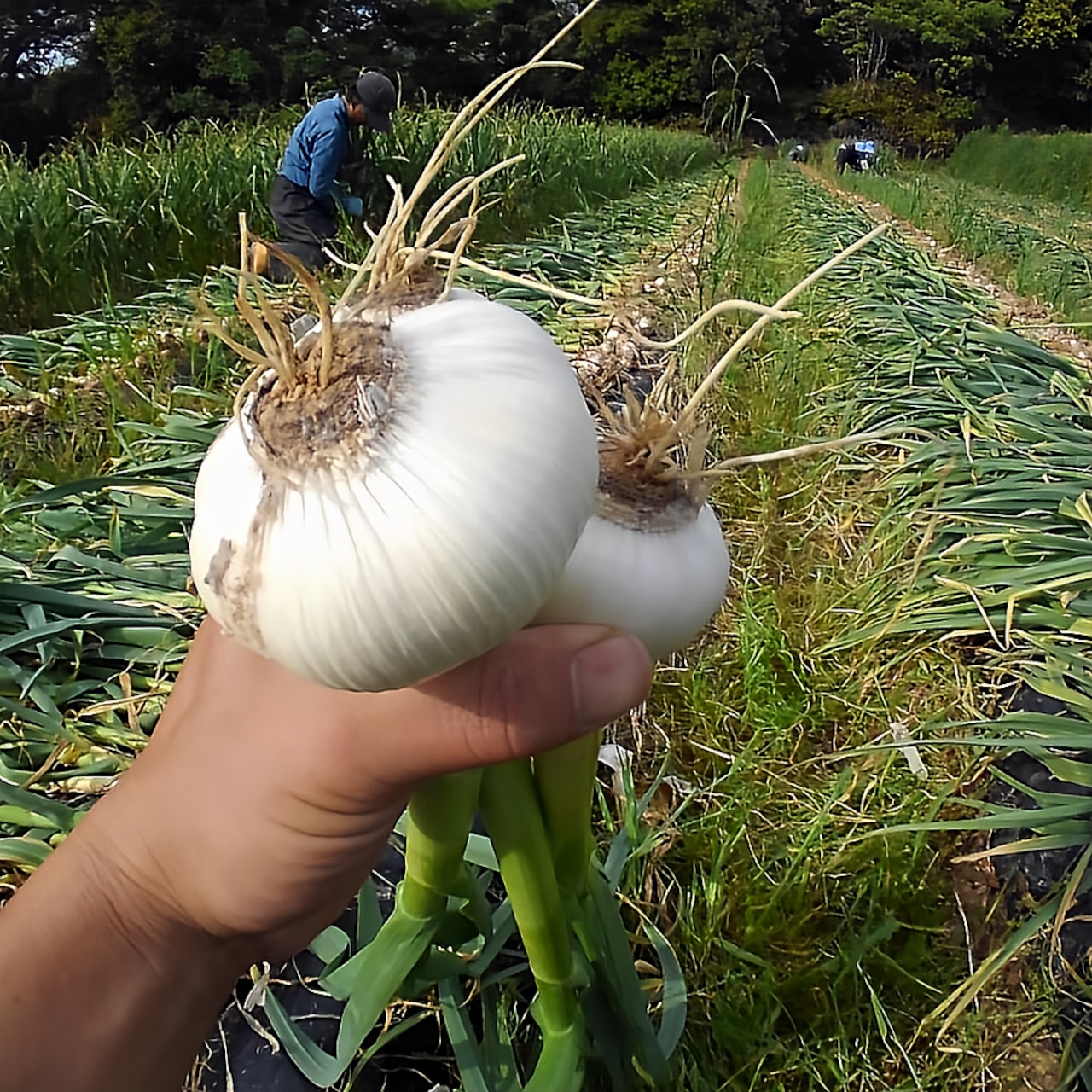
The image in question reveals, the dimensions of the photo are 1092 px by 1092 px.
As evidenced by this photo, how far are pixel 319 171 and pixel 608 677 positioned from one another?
3970 mm

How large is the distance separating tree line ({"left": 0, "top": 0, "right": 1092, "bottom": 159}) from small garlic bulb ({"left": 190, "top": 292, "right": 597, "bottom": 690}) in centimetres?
1445

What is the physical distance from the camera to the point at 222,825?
626 mm

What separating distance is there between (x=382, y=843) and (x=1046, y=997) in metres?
0.73

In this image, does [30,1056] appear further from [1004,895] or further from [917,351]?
[917,351]

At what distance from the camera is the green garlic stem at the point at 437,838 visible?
0.67m

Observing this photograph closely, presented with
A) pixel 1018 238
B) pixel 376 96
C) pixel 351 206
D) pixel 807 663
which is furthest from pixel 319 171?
pixel 1018 238

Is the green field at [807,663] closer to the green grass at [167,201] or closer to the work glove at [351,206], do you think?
the green grass at [167,201]

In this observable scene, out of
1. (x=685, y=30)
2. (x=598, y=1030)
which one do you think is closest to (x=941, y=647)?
(x=598, y=1030)

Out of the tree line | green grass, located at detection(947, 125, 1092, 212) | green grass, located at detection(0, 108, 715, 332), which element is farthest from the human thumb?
the tree line

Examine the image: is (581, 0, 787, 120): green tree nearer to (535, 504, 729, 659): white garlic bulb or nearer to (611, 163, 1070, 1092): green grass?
(611, 163, 1070, 1092): green grass

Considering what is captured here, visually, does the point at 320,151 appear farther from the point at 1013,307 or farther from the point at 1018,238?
the point at 1018,238

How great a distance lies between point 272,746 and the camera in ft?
2.00

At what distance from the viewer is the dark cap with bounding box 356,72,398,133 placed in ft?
13.9

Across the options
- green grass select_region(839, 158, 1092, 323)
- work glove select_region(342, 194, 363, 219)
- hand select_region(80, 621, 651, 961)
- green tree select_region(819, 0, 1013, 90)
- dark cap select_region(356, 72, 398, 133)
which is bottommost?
green tree select_region(819, 0, 1013, 90)
